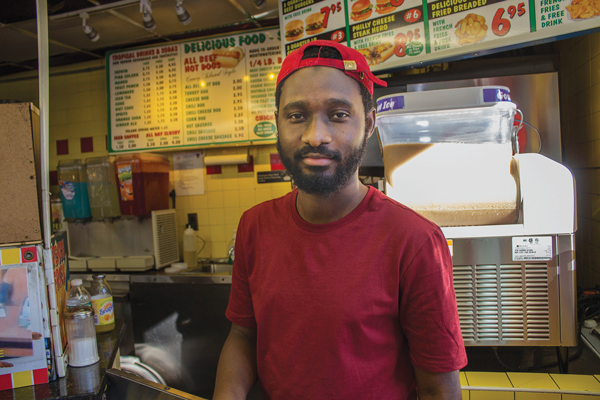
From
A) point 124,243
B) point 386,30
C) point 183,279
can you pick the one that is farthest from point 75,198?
point 386,30

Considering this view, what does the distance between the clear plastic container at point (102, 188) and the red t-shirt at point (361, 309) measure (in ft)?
8.45

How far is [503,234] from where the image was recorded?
1.35 metres

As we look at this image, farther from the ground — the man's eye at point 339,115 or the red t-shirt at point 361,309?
the man's eye at point 339,115

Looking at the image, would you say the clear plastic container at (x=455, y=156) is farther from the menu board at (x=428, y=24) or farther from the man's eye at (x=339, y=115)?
the man's eye at (x=339, y=115)

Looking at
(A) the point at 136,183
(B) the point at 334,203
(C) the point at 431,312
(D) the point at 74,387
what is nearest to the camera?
(C) the point at 431,312

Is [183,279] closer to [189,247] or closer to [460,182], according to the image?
[189,247]

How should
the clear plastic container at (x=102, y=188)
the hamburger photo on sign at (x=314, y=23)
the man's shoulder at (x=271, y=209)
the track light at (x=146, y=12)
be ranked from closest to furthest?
the man's shoulder at (x=271, y=209), the hamburger photo on sign at (x=314, y=23), the track light at (x=146, y=12), the clear plastic container at (x=102, y=188)

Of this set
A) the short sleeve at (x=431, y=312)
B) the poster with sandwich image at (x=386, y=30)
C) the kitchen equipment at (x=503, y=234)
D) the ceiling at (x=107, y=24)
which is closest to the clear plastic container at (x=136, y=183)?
the ceiling at (x=107, y=24)

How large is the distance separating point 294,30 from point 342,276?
1.67 metres

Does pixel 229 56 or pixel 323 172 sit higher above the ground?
pixel 229 56

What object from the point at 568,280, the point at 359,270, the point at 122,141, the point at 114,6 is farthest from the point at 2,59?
the point at 568,280

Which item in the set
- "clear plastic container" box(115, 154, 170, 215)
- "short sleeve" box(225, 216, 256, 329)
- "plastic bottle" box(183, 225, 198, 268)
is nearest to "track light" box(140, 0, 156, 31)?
"clear plastic container" box(115, 154, 170, 215)

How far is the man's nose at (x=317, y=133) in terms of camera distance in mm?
915

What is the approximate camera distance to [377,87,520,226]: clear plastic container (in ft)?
4.47
